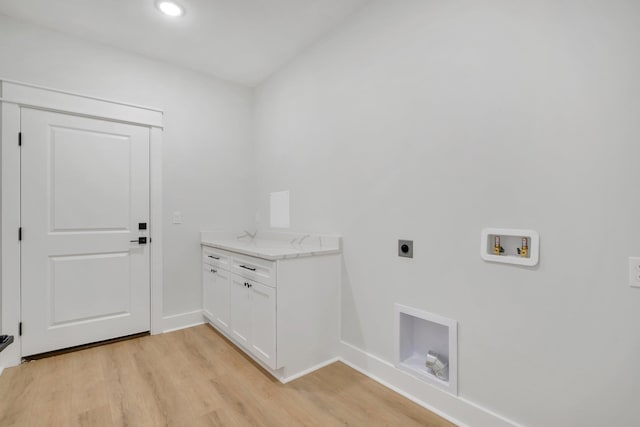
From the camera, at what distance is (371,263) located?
7.16 ft

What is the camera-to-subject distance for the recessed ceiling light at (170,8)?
7.20 ft

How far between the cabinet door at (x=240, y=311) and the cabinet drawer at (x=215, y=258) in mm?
174

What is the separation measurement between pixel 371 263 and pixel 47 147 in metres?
2.84

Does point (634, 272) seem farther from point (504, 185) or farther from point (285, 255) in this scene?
point (285, 255)

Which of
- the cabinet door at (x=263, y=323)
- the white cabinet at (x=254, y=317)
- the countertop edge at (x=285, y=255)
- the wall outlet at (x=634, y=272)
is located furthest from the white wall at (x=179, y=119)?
the wall outlet at (x=634, y=272)

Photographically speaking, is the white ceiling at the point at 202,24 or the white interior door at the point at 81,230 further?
the white interior door at the point at 81,230

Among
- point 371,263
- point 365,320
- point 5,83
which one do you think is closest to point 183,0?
point 5,83

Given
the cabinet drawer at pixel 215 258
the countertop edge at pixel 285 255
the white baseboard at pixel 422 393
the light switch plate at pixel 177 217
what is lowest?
the white baseboard at pixel 422 393

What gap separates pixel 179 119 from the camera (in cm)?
312

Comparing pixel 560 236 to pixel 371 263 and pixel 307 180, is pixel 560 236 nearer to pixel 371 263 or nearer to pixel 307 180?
pixel 371 263

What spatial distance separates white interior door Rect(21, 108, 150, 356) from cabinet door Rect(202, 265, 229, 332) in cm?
54

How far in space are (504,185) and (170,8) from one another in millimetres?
2641

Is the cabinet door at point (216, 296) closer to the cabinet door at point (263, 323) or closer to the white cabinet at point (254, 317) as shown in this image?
the white cabinet at point (254, 317)

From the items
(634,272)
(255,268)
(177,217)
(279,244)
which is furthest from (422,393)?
(177,217)
